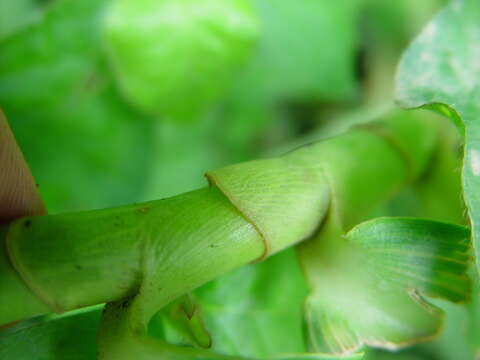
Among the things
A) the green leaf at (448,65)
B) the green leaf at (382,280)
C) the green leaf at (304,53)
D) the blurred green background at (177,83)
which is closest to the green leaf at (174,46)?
the blurred green background at (177,83)

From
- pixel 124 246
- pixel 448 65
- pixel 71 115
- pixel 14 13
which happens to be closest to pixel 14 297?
pixel 124 246

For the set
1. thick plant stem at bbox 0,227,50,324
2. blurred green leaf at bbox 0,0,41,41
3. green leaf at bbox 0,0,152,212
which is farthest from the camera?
blurred green leaf at bbox 0,0,41,41

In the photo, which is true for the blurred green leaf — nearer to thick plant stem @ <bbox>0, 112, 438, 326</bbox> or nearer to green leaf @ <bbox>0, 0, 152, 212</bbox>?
green leaf @ <bbox>0, 0, 152, 212</bbox>

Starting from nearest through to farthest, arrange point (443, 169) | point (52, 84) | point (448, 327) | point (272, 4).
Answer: point (443, 169), point (52, 84), point (448, 327), point (272, 4)

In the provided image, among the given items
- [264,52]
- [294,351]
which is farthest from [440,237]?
[264,52]

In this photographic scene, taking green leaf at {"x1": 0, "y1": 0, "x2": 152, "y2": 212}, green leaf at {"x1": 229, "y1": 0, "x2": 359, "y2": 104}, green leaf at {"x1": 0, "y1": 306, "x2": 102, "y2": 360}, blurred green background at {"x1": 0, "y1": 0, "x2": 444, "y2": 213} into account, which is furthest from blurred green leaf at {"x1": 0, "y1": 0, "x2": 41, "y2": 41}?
green leaf at {"x1": 0, "y1": 306, "x2": 102, "y2": 360}

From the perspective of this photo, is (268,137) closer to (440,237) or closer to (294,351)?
(294,351)

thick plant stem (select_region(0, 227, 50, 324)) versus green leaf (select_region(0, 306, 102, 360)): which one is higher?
thick plant stem (select_region(0, 227, 50, 324))
